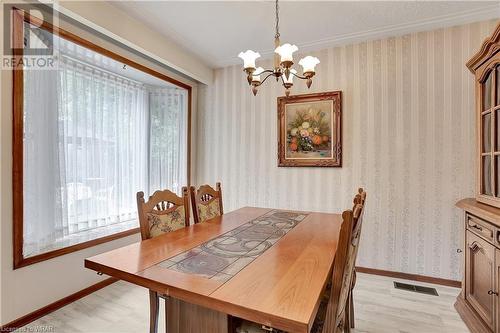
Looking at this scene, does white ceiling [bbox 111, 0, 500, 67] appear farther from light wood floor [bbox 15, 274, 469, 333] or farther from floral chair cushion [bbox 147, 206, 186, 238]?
light wood floor [bbox 15, 274, 469, 333]

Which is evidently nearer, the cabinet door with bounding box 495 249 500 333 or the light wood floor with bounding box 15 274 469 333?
the cabinet door with bounding box 495 249 500 333

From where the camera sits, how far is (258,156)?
3.51m

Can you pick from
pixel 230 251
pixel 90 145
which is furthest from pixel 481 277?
pixel 90 145

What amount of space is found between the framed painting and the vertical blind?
1.47m

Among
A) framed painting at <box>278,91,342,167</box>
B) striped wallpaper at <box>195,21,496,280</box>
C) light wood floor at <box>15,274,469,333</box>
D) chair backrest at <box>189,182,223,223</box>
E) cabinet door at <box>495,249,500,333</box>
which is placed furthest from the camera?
framed painting at <box>278,91,342,167</box>

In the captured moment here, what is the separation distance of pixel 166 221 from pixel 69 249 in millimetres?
1109

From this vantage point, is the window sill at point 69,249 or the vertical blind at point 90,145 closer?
the window sill at point 69,249

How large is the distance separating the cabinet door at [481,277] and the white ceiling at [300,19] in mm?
2028

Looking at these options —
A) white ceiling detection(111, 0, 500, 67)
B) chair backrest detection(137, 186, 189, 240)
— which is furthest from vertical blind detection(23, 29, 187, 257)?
chair backrest detection(137, 186, 189, 240)

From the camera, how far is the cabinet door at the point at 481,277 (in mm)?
1675

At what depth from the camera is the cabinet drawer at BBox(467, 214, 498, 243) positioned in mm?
1682

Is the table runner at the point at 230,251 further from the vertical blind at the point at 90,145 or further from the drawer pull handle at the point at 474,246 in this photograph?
the vertical blind at the point at 90,145

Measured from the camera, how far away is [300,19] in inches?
100

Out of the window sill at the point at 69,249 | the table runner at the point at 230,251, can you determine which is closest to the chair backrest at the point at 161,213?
the table runner at the point at 230,251
